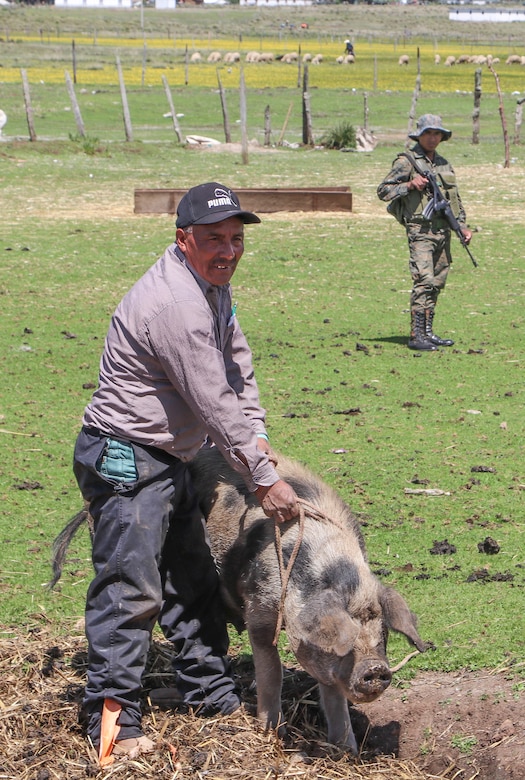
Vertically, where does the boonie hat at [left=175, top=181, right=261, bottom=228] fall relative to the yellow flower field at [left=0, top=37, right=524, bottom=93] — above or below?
above

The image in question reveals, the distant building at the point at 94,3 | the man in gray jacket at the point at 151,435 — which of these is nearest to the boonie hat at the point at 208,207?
the man in gray jacket at the point at 151,435

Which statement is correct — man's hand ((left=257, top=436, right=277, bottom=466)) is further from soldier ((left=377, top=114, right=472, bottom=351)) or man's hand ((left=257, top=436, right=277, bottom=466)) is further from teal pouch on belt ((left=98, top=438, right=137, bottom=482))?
soldier ((left=377, top=114, right=472, bottom=351))

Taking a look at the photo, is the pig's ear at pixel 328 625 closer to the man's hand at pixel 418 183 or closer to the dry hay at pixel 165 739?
the dry hay at pixel 165 739

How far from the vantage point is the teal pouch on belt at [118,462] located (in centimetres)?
453

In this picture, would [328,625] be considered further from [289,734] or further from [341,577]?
[289,734]

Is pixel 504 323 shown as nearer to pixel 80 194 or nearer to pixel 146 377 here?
pixel 146 377

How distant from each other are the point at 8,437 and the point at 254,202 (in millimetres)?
11258

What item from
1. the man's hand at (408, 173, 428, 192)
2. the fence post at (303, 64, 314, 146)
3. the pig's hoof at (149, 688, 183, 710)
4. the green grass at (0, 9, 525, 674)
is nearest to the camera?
the pig's hoof at (149, 688, 183, 710)

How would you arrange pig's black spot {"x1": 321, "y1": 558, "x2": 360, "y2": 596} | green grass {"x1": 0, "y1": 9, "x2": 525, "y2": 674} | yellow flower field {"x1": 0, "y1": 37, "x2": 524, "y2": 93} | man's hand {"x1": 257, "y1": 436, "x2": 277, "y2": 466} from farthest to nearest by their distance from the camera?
yellow flower field {"x1": 0, "y1": 37, "x2": 524, "y2": 93} → green grass {"x1": 0, "y1": 9, "x2": 525, "y2": 674} → man's hand {"x1": 257, "y1": 436, "x2": 277, "y2": 466} → pig's black spot {"x1": 321, "y1": 558, "x2": 360, "y2": 596}

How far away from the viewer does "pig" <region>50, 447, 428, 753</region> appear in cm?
436

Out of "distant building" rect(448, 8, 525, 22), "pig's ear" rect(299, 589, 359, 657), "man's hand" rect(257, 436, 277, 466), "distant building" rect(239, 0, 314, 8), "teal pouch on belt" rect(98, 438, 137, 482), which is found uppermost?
"teal pouch on belt" rect(98, 438, 137, 482)

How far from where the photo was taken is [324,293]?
14.4 metres

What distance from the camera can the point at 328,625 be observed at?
170 inches

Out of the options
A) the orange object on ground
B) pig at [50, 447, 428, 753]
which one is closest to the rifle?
pig at [50, 447, 428, 753]
